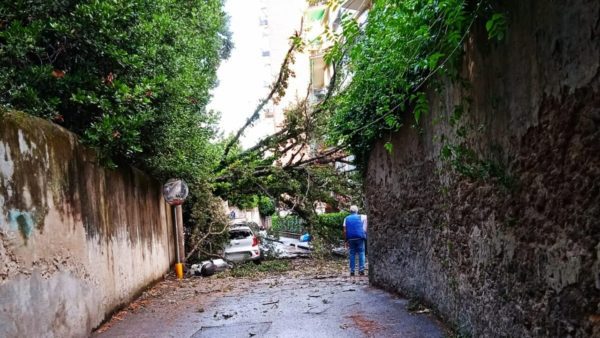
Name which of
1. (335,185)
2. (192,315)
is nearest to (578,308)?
(192,315)

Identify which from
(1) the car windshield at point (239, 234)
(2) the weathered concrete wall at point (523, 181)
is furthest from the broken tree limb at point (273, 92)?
(2) the weathered concrete wall at point (523, 181)

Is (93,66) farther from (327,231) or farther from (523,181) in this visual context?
(327,231)

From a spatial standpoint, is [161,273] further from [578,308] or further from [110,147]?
[578,308]

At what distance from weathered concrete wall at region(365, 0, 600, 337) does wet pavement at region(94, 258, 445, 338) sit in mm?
872

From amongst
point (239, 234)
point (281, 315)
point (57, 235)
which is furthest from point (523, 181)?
point (239, 234)

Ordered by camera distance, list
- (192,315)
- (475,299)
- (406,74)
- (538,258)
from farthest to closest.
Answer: (192,315) < (406,74) < (475,299) < (538,258)

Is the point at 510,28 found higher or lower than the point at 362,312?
higher

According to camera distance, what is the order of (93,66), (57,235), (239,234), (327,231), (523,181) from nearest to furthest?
1. (523,181)
2. (57,235)
3. (93,66)
4. (239,234)
5. (327,231)

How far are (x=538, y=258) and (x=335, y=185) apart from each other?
14.2 meters

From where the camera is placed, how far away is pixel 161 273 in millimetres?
13227

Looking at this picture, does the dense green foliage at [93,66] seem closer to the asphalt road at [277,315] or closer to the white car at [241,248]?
the asphalt road at [277,315]

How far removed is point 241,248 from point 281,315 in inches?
387

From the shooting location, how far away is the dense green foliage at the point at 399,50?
4.86 meters

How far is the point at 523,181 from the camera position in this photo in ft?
13.1
